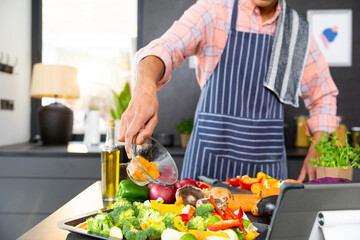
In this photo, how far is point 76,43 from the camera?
10.8 feet

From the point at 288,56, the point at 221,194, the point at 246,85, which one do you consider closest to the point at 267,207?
the point at 221,194

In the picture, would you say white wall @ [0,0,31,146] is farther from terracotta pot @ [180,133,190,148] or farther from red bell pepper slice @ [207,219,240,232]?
red bell pepper slice @ [207,219,240,232]

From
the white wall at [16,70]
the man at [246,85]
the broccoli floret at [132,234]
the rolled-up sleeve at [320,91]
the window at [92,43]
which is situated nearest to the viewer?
the broccoli floret at [132,234]

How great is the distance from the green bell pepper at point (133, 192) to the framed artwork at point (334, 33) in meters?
2.58

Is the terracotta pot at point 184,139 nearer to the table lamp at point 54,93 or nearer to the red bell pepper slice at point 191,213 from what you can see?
the table lamp at point 54,93

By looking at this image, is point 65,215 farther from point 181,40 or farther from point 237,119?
point 237,119

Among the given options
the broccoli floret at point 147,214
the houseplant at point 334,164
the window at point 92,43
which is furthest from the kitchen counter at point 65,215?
the window at point 92,43

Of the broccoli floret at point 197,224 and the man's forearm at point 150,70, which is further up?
the man's forearm at point 150,70

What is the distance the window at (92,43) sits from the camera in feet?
10.8

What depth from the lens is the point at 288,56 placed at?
167 cm

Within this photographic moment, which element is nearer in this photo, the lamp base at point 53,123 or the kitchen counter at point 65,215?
the kitchen counter at point 65,215

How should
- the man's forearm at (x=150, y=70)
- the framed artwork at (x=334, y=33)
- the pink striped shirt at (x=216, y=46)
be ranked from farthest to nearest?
1. the framed artwork at (x=334, y=33)
2. the pink striped shirt at (x=216, y=46)
3. the man's forearm at (x=150, y=70)

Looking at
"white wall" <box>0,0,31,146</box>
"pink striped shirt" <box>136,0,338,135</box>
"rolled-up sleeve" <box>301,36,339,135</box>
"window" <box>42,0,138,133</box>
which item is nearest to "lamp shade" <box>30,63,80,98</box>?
"white wall" <box>0,0,31,146</box>

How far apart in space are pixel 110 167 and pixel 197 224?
50 cm
